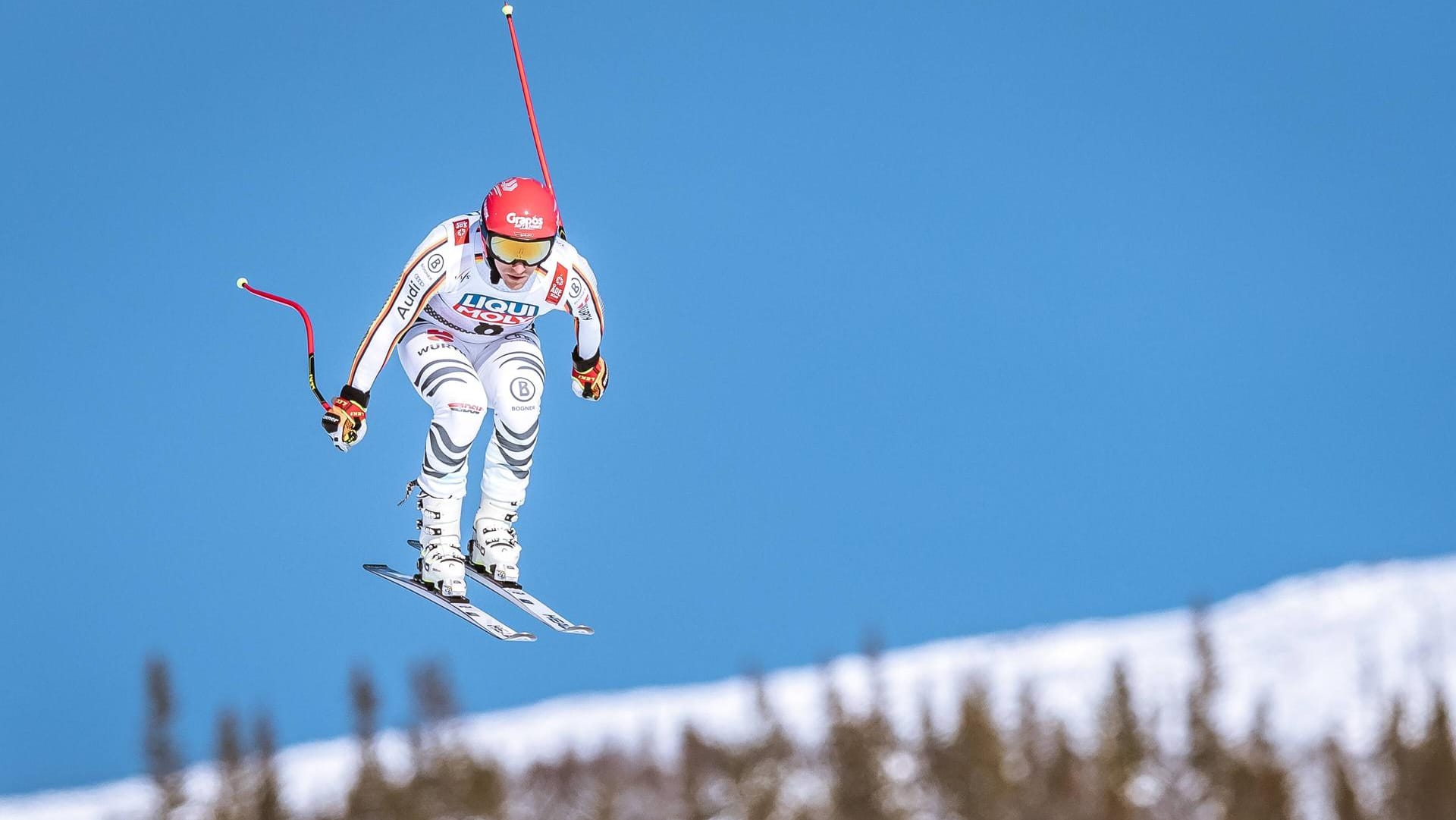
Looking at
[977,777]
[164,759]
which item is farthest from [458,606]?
[164,759]

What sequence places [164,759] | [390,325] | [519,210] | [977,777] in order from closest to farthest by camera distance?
[164,759]
[977,777]
[519,210]
[390,325]

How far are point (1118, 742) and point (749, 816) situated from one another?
7.95 feet

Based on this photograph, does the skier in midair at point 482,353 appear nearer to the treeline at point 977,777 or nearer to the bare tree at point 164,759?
the treeline at point 977,777

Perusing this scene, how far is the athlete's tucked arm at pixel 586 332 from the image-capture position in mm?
12211

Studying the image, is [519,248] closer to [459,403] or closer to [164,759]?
[459,403]

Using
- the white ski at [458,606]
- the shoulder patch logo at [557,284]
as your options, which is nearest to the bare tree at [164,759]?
the white ski at [458,606]

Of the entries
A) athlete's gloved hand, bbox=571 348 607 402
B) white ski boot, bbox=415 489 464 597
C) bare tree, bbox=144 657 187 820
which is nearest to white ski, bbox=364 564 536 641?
white ski boot, bbox=415 489 464 597

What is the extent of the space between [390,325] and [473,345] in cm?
66

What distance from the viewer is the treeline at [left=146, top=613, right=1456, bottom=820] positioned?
893 cm

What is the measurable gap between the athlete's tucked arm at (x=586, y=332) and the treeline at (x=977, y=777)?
282cm

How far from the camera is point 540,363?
12.3m

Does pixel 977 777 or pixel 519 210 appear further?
pixel 519 210

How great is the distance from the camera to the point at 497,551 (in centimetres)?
1230

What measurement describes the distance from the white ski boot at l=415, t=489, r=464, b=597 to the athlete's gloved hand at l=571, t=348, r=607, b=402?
45.4 inches
